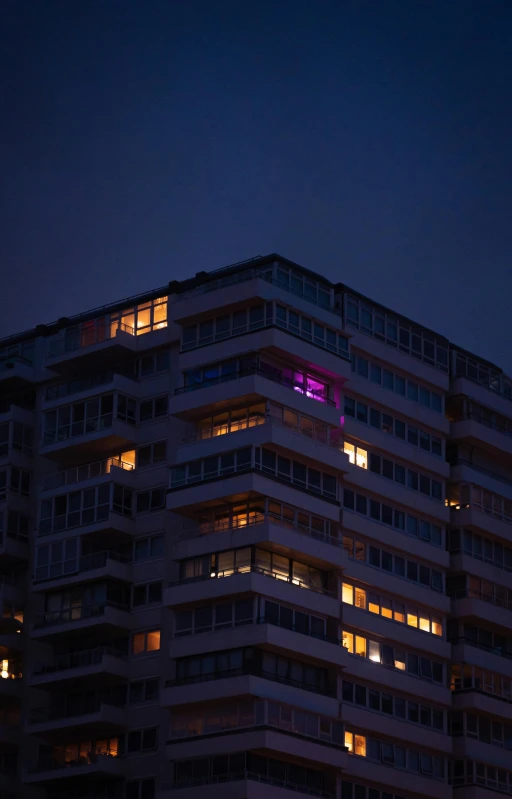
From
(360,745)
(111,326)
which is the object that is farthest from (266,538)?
(111,326)

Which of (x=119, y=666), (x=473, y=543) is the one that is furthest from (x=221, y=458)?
(x=473, y=543)

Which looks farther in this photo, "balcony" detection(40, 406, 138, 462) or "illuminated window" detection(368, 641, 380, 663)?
"balcony" detection(40, 406, 138, 462)

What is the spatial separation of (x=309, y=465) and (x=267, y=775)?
777 inches

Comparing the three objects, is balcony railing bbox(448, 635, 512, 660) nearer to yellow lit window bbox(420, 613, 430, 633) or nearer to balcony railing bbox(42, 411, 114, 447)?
yellow lit window bbox(420, 613, 430, 633)

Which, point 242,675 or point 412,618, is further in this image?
point 412,618

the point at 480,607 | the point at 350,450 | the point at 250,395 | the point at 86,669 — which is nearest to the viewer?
the point at 86,669

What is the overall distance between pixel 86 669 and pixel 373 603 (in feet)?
61.8

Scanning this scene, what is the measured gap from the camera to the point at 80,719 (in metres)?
108

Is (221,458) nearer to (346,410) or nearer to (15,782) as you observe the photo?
(346,410)

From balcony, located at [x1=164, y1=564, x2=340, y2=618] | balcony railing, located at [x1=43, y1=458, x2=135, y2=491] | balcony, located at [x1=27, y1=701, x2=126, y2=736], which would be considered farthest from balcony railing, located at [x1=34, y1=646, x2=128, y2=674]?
balcony railing, located at [x1=43, y1=458, x2=135, y2=491]

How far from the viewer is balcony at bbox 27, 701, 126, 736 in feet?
354

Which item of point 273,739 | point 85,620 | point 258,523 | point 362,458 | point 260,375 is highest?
point 260,375

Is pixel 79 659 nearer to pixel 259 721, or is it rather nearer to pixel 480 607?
pixel 259 721

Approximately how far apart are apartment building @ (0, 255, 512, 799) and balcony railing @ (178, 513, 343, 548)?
18 centimetres
